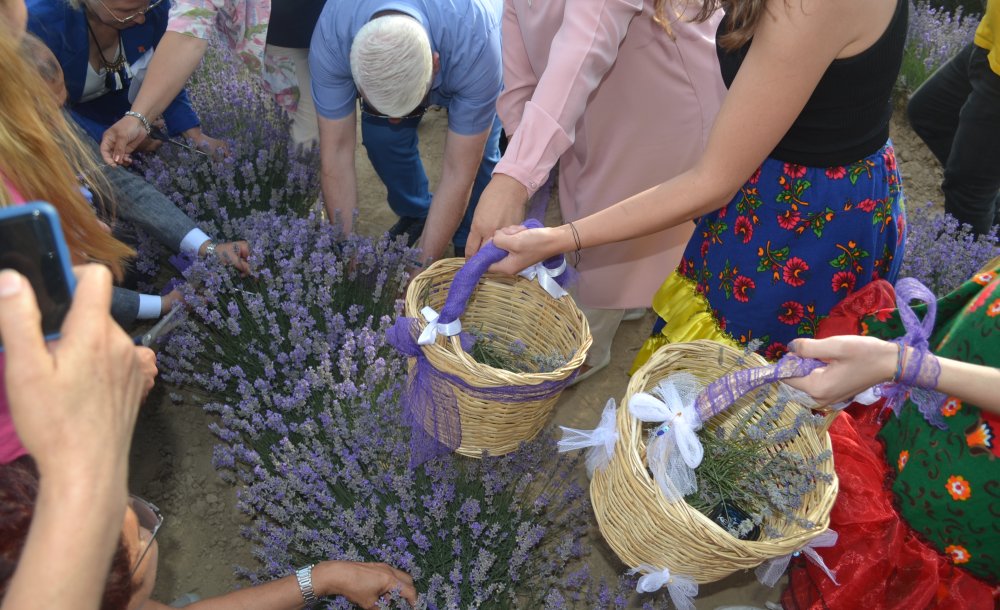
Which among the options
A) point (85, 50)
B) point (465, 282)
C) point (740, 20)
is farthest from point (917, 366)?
point (85, 50)

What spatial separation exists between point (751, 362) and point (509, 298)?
0.68 m

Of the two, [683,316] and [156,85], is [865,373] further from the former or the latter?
[156,85]

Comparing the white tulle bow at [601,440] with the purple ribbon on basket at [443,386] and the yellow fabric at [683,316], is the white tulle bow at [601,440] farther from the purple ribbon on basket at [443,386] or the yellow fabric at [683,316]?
the yellow fabric at [683,316]

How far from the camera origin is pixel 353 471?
1708mm

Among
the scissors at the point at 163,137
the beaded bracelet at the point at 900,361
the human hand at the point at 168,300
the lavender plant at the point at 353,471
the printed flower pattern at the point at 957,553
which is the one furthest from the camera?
the scissors at the point at 163,137

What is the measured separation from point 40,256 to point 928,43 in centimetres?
473

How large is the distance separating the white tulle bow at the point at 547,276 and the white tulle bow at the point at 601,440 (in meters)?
0.33

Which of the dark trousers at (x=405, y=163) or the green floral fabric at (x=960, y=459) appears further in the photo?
the dark trousers at (x=405, y=163)

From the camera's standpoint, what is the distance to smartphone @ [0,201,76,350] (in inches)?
30.6

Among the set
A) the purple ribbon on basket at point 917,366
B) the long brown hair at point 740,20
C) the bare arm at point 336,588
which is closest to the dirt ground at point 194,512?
the bare arm at point 336,588

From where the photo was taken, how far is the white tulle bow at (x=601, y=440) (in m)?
1.44

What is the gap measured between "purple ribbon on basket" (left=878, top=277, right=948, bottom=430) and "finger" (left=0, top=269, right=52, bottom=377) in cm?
122

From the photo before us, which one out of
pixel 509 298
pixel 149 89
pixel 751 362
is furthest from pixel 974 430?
pixel 149 89

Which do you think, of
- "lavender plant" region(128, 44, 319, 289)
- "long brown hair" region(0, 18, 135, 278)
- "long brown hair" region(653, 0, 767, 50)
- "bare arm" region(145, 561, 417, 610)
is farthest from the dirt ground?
"long brown hair" region(653, 0, 767, 50)
